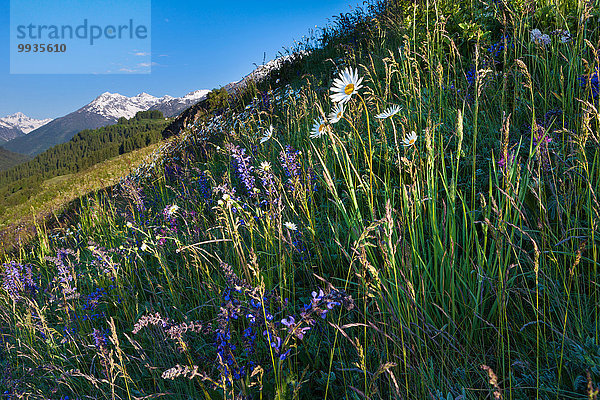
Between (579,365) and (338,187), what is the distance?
1790mm

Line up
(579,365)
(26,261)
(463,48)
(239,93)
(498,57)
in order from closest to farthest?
(579,365), (498,57), (463,48), (26,261), (239,93)

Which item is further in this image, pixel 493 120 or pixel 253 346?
pixel 493 120

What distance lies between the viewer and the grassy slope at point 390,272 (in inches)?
43.2

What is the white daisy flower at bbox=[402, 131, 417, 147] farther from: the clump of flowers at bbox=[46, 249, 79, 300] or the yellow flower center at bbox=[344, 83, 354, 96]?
the clump of flowers at bbox=[46, 249, 79, 300]

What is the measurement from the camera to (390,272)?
1237 millimetres

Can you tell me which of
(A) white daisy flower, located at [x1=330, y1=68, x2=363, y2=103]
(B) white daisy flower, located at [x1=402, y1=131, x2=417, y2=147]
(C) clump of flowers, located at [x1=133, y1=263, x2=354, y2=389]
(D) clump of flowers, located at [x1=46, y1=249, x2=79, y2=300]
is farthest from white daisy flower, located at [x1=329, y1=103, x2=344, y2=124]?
(D) clump of flowers, located at [x1=46, y1=249, x2=79, y2=300]

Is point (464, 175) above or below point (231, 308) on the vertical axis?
above

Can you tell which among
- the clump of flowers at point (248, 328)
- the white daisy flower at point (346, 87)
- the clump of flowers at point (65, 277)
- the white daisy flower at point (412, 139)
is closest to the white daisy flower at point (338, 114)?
the white daisy flower at point (346, 87)

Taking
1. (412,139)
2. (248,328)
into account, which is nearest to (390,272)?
(248,328)

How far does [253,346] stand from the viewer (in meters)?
1.42

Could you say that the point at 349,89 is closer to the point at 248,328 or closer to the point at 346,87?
the point at 346,87

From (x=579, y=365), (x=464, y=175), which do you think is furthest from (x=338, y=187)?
(x=579, y=365)

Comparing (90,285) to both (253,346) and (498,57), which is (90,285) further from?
(498,57)

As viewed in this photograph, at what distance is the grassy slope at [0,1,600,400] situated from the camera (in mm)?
1097
